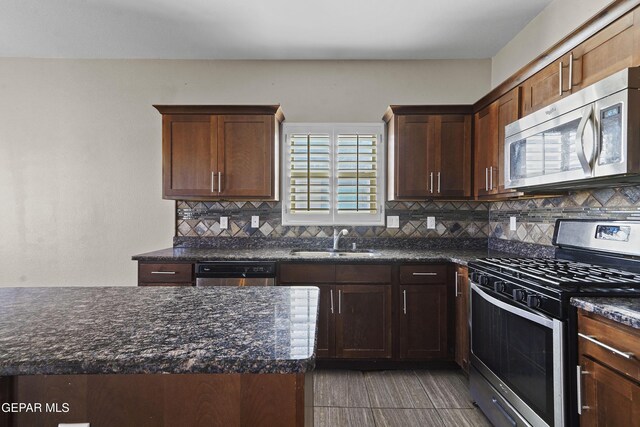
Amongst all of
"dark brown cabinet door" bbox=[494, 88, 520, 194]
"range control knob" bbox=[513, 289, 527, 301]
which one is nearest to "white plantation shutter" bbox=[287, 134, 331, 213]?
"dark brown cabinet door" bbox=[494, 88, 520, 194]

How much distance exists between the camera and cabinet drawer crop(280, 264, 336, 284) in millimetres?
2791

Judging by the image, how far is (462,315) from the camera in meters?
2.60

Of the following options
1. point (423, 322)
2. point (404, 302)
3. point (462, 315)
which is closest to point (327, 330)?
point (404, 302)

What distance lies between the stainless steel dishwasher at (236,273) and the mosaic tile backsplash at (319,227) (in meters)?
0.69

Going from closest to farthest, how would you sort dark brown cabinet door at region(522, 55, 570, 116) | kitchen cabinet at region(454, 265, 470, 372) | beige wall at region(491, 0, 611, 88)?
dark brown cabinet door at region(522, 55, 570, 116) → beige wall at region(491, 0, 611, 88) → kitchen cabinet at region(454, 265, 470, 372)

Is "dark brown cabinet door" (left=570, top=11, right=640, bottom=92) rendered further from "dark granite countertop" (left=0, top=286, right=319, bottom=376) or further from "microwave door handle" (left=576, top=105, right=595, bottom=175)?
"dark granite countertop" (left=0, top=286, right=319, bottom=376)

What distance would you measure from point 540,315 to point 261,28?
2.79 metres

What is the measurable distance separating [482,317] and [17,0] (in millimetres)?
3869

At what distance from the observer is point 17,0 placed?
101 inches

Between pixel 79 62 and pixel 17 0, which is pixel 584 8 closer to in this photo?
pixel 17 0

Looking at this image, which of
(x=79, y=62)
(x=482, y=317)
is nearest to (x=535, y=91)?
(x=482, y=317)

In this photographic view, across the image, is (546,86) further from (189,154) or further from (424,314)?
(189,154)

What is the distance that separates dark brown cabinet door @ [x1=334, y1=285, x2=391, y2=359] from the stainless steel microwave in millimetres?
1299

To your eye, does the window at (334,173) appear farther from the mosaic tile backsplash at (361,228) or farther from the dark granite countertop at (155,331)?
the dark granite countertop at (155,331)
